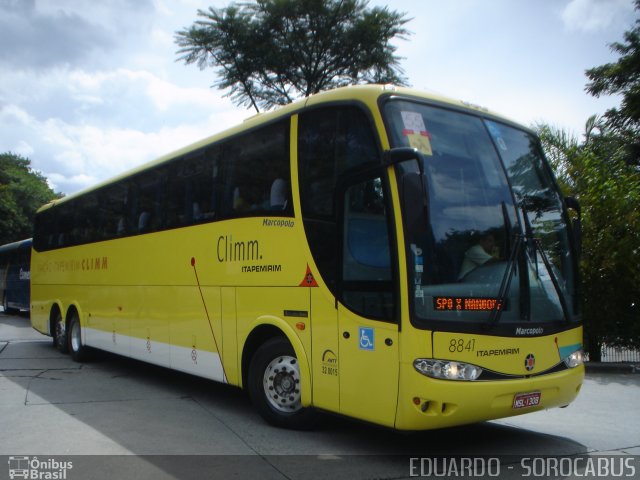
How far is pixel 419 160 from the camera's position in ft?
17.5

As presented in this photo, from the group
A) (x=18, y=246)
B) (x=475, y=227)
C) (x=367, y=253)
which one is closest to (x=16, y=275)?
(x=18, y=246)

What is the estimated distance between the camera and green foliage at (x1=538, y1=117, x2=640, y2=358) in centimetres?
1220

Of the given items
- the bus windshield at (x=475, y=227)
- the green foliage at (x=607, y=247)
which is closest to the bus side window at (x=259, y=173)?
the bus windshield at (x=475, y=227)

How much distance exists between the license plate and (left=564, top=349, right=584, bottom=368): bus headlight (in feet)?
1.83

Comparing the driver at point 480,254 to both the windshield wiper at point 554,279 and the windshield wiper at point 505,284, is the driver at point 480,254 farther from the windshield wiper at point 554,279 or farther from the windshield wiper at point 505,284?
the windshield wiper at point 554,279

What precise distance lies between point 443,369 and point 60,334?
1105 centimetres

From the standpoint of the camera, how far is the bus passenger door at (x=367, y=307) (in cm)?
556

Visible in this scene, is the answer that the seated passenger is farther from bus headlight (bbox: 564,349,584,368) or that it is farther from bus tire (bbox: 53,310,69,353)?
bus tire (bbox: 53,310,69,353)

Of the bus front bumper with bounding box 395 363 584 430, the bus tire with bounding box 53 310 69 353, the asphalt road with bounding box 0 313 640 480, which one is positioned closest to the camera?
the bus front bumper with bounding box 395 363 584 430

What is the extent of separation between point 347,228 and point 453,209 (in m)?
1.02

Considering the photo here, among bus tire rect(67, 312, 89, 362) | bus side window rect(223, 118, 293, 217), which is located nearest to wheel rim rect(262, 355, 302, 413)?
bus side window rect(223, 118, 293, 217)

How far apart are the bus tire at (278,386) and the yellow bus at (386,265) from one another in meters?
0.02

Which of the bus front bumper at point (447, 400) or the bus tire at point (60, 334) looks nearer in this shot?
the bus front bumper at point (447, 400)

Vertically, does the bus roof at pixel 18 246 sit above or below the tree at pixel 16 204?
below
